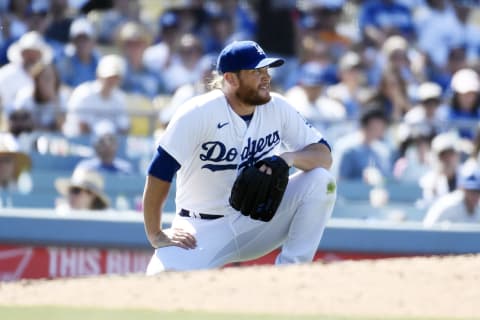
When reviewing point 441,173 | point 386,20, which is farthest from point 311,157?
point 386,20

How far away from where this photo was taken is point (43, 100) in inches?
397

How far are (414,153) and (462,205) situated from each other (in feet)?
4.30

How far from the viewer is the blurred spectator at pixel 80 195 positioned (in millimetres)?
8750

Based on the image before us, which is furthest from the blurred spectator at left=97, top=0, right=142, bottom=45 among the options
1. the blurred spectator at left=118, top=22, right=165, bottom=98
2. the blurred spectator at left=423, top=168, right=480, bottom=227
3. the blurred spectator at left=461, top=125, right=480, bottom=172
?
the blurred spectator at left=423, top=168, right=480, bottom=227

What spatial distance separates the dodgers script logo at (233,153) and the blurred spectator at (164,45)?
532 cm

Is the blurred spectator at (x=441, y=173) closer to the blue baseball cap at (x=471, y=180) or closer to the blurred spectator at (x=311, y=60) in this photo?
the blue baseball cap at (x=471, y=180)

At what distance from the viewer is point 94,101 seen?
33.9ft

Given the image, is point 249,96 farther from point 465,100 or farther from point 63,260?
point 465,100

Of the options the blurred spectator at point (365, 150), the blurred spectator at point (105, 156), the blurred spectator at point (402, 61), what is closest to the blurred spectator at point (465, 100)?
the blurred spectator at point (402, 61)

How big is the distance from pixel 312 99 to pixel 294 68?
1.37m

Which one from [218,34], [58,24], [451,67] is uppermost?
[58,24]

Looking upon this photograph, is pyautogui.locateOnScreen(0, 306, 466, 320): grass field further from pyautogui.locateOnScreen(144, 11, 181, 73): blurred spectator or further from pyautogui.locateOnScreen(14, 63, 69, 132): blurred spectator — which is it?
pyautogui.locateOnScreen(144, 11, 181, 73): blurred spectator

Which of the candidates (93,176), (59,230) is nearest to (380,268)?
(59,230)

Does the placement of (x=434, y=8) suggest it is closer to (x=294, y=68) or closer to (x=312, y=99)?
(x=294, y=68)
